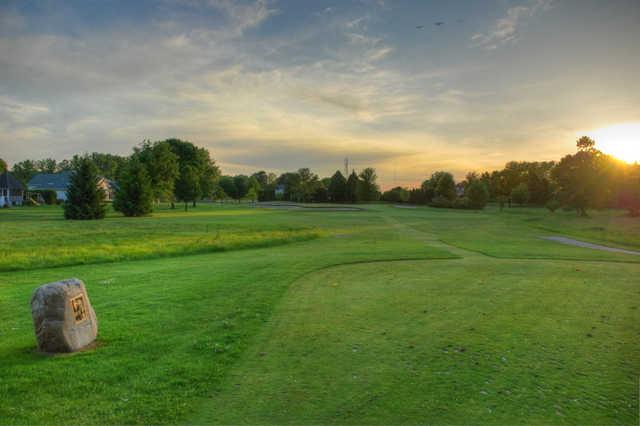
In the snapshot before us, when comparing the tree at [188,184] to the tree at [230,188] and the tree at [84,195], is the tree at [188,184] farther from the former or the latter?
the tree at [230,188]

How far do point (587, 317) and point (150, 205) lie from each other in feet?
174

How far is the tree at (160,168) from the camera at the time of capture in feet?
193

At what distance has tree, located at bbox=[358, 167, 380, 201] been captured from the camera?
4557 inches

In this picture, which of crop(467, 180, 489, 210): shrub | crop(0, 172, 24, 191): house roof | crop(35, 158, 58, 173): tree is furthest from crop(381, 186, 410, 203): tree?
crop(35, 158, 58, 173): tree

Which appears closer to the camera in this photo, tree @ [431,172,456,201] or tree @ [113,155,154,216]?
tree @ [113,155,154,216]

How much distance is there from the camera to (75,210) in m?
41.7

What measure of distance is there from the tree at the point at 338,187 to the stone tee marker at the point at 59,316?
370ft

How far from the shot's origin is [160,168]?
59875mm

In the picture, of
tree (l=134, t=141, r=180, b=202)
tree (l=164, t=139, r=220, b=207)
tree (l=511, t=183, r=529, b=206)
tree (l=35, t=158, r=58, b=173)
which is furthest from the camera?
tree (l=35, t=158, r=58, b=173)

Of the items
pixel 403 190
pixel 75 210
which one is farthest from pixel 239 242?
pixel 403 190

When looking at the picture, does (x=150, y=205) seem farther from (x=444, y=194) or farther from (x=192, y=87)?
(x=444, y=194)

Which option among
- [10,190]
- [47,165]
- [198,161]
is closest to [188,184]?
[198,161]

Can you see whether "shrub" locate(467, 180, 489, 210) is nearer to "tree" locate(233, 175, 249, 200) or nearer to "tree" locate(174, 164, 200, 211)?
"tree" locate(174, 164, 200, 211)

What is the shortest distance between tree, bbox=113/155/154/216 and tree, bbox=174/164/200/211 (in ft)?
56.5
